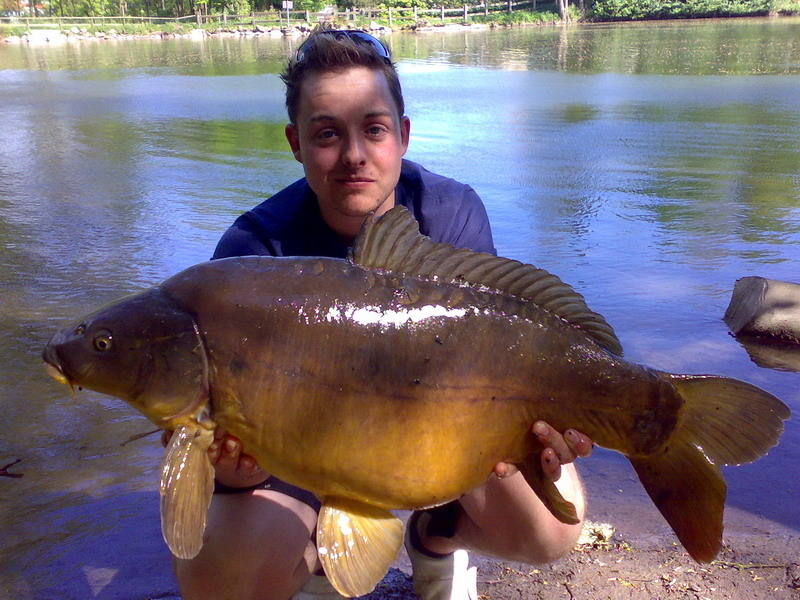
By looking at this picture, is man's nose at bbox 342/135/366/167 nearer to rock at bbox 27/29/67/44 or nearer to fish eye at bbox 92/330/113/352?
fish eye at bbox 92/330/113/352

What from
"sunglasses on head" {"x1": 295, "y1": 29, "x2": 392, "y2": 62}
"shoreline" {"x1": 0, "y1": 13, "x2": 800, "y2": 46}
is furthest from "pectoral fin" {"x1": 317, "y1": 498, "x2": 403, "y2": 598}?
"shoreline" {"x1": 0, "y1": 13, "x2": 800, "y2": 46}

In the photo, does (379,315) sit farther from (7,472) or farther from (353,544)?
(7,472)

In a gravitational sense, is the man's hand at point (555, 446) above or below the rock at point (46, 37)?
below

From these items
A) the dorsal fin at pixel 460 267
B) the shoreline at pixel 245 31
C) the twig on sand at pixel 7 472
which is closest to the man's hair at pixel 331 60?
the dorsal fin at pixel 460 267

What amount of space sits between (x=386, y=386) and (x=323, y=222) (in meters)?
1.09

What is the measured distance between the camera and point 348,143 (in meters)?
2.67

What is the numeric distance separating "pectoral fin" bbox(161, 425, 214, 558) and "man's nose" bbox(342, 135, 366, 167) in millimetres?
1165

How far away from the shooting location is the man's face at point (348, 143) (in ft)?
8.72

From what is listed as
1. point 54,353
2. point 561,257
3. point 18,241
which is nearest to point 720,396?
point 54,353

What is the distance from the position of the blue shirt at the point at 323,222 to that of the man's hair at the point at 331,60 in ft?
1.05

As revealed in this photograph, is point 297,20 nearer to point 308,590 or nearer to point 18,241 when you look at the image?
point 18,241

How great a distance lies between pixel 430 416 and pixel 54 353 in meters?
0.99

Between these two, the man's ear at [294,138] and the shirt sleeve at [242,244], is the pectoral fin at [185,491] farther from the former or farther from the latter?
the man's ear at [294,138]

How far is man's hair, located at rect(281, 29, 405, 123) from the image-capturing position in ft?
8.95
